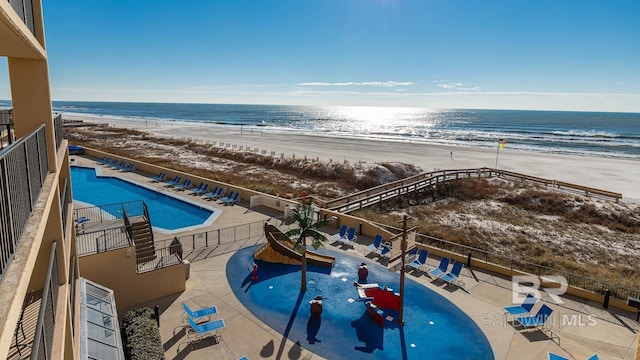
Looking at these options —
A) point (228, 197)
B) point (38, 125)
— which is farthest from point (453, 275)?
point (228, 197)

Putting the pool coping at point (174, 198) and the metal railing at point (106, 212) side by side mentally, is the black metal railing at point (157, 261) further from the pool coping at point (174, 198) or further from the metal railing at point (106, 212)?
the metal railing at point (106, 212)

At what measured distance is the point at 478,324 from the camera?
1330cm

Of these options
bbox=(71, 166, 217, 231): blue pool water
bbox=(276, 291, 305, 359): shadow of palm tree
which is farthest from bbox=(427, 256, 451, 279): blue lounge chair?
bbox=(71, 166, 217, 231): blue pool water

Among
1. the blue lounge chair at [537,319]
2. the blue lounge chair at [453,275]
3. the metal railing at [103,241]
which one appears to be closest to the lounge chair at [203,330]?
the metal railing at [103,241]

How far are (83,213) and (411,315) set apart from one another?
20050 millimetres

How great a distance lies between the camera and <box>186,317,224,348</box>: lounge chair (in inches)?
464

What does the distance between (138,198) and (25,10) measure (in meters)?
A: 26.1

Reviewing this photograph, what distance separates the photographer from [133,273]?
13898 millimetres

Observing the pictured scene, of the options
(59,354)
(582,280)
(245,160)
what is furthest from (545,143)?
(59,354)

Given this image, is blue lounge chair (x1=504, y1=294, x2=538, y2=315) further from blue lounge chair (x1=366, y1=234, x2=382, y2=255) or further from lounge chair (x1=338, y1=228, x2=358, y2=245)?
lounge chair (x1=338, y1=228, x2=358, y2=245)

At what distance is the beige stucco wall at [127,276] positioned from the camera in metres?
13.4

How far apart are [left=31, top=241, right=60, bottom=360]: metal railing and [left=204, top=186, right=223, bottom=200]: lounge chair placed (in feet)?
71.4

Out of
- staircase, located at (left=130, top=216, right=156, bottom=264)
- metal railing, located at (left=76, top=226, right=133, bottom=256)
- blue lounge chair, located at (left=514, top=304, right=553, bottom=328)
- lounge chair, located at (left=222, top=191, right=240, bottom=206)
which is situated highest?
metal railing, located at (left=76, top=226, right=133, bottom=256)

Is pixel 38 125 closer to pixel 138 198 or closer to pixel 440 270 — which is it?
pixel 440 270
